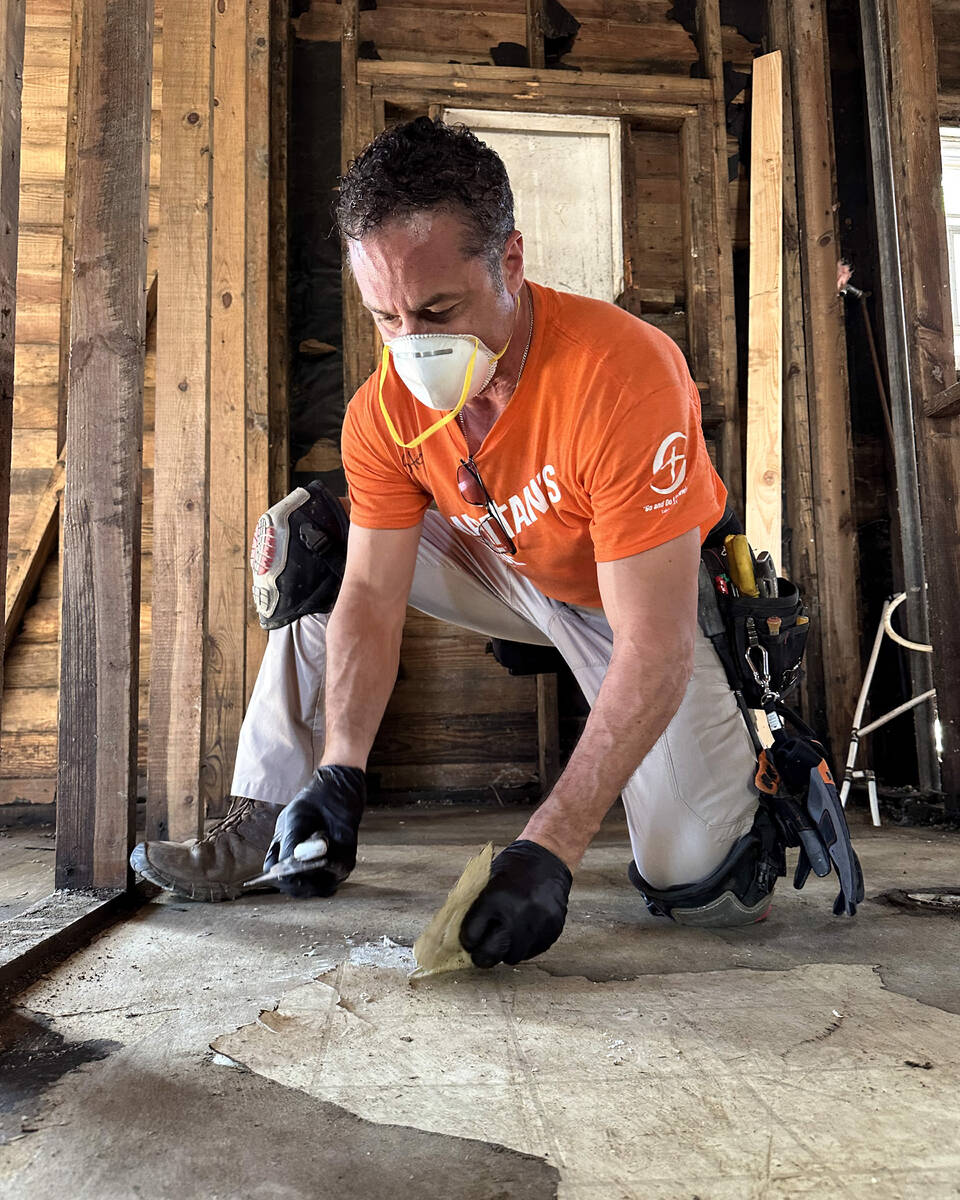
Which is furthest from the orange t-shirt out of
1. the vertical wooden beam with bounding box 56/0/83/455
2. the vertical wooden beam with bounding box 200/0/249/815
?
the vertical wooden beam with bounding box 56/0/83/455

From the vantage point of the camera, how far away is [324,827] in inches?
51.3

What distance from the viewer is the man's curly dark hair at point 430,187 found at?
4.23 ft

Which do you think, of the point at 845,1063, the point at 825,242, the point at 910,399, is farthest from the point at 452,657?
the point at 845,1063

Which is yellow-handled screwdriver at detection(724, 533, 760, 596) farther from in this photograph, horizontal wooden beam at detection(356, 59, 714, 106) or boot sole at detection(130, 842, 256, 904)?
horizontal wooden beam at detection(356, 59, 714, 106)

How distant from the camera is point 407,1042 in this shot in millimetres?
928

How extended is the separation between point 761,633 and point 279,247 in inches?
95.5

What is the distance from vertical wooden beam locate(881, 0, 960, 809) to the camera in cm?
269

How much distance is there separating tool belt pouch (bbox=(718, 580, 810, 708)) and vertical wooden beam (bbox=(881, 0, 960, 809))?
133 cm

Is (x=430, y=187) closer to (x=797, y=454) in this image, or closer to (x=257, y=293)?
(x=257, y=293)

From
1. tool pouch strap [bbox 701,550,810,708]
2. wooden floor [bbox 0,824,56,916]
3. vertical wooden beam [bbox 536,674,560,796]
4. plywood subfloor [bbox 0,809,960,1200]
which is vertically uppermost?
tool pouch strap [bbox 701,550,810,708]

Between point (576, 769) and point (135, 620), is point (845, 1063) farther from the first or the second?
point (135, 620)

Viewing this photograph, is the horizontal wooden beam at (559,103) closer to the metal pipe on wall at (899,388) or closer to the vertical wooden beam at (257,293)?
the vertical wooden beam at (257,293)

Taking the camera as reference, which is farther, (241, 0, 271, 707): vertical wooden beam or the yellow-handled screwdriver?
(241, 0, 271, 707): vertical wooden beam

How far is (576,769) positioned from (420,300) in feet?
2.16
